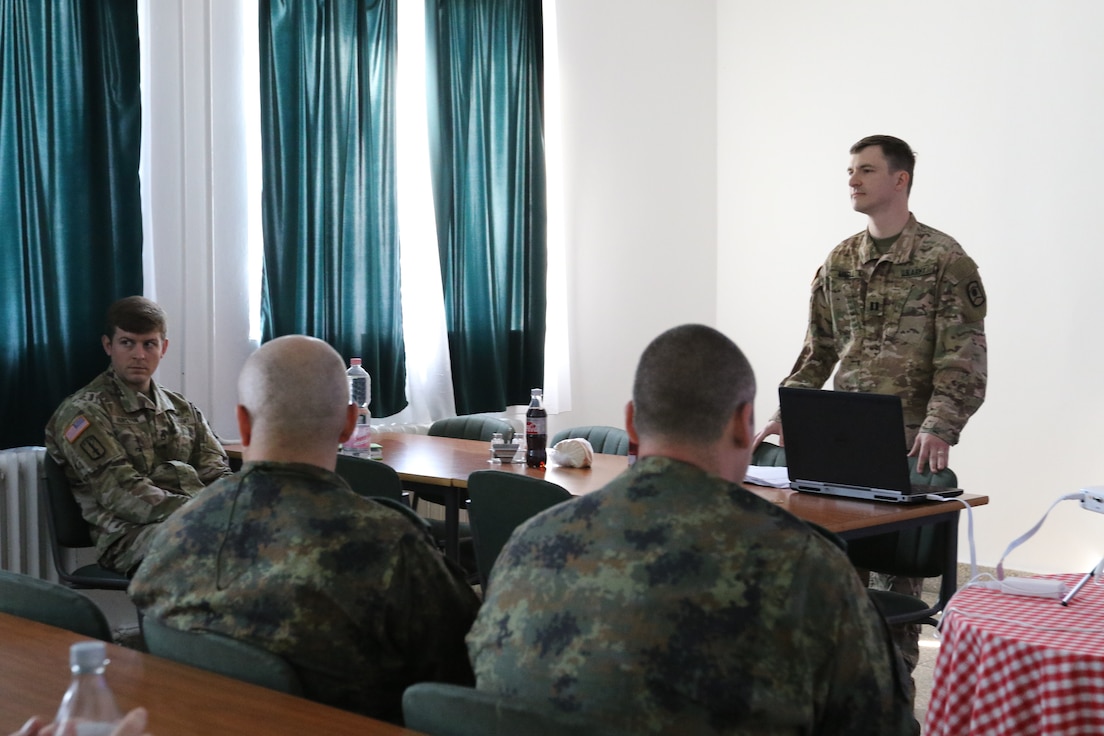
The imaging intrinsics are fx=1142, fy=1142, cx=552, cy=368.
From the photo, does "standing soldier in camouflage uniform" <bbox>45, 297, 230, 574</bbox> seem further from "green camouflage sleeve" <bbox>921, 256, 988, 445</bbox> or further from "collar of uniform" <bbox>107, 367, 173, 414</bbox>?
"green camouflage sleeve" <bbox>921, 256, 988, 445</bbox>

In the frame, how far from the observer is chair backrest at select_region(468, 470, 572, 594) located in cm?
298

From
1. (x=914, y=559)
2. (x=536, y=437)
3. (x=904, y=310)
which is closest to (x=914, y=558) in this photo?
(x=914, y=559)

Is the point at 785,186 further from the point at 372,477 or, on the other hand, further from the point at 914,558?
the point at 372,477

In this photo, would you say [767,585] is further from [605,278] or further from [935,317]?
[605,278]

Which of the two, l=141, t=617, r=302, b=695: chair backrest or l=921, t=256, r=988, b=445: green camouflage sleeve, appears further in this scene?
l=921, t=256, r=988, b=445: green camouflage sleeve

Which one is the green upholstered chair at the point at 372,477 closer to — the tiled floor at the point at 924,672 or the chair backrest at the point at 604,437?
the chair backrest at the point at 604,437

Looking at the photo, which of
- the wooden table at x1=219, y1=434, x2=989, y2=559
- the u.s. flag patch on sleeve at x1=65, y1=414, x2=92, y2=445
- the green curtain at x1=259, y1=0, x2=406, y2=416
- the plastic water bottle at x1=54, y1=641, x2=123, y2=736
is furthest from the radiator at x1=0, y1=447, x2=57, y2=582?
the plastic water bottle at x1=54, y1=641, x2=123, y2=736

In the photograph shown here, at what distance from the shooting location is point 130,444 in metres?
3.92

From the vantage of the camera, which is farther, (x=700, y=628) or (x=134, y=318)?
(x=134, y=318)

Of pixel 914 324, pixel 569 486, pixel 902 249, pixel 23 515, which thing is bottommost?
pixel 23 515

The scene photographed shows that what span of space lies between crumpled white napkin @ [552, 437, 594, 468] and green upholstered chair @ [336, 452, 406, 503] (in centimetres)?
66

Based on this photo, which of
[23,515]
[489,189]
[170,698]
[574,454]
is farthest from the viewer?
[489,189]

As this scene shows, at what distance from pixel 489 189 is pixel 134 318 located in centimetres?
241

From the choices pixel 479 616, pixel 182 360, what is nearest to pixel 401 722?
pixel 479 616
